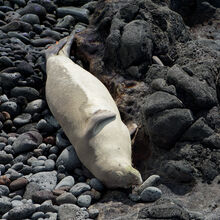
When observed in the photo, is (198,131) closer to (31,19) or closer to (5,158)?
(5,158)

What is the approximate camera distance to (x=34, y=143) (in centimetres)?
612

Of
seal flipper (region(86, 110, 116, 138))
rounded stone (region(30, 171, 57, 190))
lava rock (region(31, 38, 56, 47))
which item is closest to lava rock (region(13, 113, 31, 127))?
rounded stone (region(30, 171, 57, 190))

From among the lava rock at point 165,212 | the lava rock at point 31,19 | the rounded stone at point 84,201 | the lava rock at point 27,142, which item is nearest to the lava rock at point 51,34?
the lava rock at point 31,19

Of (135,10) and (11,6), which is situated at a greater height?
(135,10)

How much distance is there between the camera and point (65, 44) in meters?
7.44

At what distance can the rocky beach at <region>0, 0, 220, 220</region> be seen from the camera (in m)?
4.99

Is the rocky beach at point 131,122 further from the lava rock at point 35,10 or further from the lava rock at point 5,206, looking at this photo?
the lava rock at point 35,10

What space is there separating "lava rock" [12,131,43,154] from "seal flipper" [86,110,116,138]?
35.7 inches

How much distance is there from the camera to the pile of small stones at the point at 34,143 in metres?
5.01

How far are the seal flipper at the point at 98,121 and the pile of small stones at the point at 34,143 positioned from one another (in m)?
0.43

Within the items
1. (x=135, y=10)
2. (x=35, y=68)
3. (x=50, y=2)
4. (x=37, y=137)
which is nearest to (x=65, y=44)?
(x=35, y=68)

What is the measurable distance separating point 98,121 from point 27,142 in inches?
40.7

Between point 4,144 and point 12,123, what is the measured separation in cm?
53

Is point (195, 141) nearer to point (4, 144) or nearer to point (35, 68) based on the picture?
point (4, 144)
